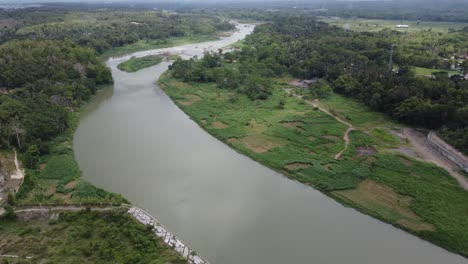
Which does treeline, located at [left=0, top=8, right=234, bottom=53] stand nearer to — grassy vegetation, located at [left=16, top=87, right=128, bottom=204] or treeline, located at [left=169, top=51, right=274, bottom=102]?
treeline, located at [left=169, top=51, right=274, bottom=102]

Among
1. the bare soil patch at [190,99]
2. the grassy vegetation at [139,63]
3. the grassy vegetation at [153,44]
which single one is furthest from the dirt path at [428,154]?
the grassy vegetation at [153,44]

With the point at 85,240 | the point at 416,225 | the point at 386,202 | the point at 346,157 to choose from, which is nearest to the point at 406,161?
the point at 346,157

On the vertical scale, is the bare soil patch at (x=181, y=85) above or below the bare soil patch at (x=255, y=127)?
above

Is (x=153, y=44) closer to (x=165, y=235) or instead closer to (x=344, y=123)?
(x=344, y=123)

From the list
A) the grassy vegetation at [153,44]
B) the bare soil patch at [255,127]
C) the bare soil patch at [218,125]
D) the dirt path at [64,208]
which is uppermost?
the grassy vegetation at [153,44]

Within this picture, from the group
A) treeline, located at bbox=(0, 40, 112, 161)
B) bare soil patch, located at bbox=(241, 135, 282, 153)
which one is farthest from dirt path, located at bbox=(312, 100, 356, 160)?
treeline, located at bbox=(0, 40, 112, 161)

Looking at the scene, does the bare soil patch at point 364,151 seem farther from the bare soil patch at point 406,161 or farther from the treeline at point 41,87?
the treeline at point 41,87

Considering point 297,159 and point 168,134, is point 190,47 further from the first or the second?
point 297,159
